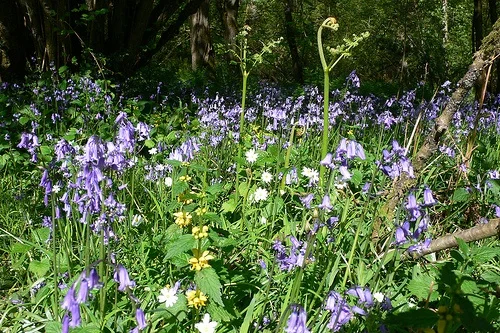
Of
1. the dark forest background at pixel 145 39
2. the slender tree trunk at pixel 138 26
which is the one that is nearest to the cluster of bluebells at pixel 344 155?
the dark forest background at pixel 145 39

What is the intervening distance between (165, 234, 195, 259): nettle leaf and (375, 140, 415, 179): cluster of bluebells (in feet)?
2.48

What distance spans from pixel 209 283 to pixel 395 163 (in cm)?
86

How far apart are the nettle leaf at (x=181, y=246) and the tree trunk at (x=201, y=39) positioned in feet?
33.1

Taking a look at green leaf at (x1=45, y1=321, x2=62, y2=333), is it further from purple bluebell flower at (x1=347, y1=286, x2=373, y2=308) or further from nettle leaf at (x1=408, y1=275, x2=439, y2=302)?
nettle leaf at (x1=408, y1=275, x2=439, y2=302)

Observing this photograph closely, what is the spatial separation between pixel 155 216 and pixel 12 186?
1.48 m

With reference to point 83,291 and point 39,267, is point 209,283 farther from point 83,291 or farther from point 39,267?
point 39,267

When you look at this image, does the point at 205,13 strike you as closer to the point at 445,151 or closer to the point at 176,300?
the point at 445,151

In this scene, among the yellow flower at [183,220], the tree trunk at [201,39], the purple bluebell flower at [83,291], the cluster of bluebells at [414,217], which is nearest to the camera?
the purple bluebell flower at [83,291]

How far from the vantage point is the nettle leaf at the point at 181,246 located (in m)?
1.76

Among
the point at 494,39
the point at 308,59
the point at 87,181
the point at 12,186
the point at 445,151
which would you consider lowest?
the point at 308,59

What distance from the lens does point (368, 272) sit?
2273 mm

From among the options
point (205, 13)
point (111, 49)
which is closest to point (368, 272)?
point (111, 49)

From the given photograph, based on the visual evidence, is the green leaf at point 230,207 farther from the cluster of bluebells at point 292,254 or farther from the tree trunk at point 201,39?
the tree trunk at point 201,39

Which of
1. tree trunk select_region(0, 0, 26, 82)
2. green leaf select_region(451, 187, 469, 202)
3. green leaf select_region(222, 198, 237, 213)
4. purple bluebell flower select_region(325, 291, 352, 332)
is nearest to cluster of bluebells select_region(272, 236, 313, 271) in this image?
purple bluebell flower select_region(325, 291, 352, 332)
